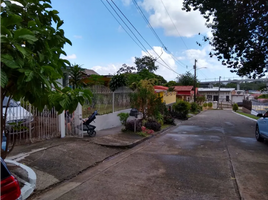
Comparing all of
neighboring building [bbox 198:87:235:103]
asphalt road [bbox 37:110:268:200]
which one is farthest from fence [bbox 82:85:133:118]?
neighboring building [bbox 198:87:235:103]

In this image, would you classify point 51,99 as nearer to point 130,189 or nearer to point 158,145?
point 130,189

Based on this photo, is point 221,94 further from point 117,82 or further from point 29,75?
point 29,75

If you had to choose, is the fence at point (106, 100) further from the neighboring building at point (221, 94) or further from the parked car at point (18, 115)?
the neighboring building at point (221, 94)

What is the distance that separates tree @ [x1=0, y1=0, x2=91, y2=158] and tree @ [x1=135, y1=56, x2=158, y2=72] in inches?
1327

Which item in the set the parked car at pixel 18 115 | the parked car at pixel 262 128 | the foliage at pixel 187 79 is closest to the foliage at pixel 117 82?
the parked car at pixel 18 115

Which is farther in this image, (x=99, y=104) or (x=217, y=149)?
(x=99, y=104)

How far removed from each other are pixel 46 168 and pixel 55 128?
287 centimetres

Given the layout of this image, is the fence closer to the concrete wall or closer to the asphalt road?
the concrete wall

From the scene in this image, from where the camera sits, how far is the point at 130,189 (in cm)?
443

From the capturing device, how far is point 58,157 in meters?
6.03

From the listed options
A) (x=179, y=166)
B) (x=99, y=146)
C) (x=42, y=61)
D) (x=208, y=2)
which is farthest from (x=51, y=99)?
(x=208, y=2)

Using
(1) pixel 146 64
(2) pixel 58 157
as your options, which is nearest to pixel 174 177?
(2) pixel 58 157

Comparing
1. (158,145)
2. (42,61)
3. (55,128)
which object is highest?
(42,61)

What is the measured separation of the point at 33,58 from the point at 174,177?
4133 mm
